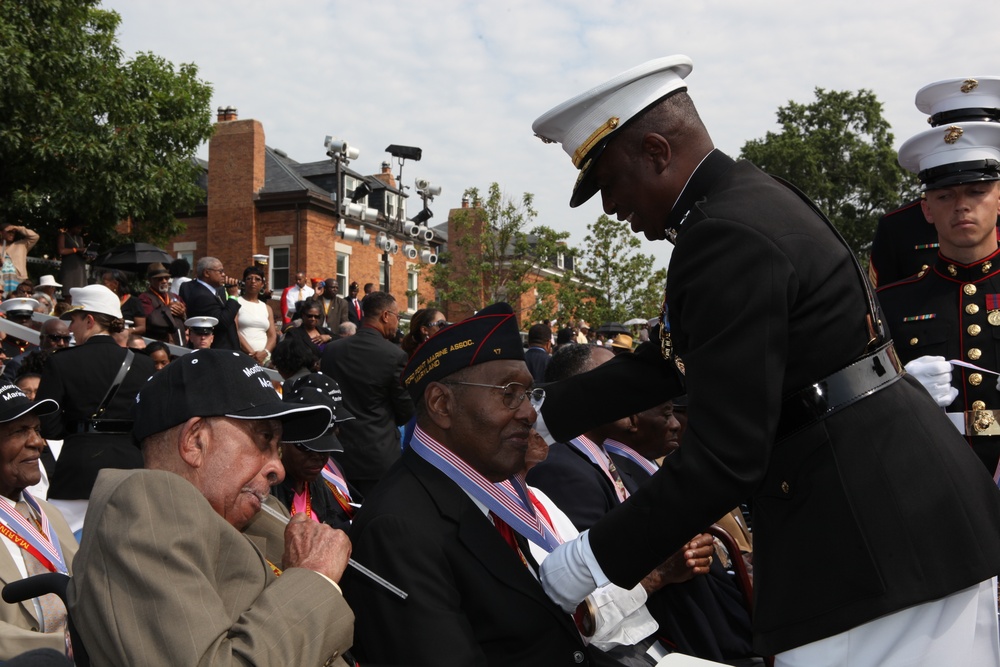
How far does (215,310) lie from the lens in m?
11.4

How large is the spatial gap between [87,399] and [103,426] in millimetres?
218

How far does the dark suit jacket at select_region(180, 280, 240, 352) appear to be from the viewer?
450 inches

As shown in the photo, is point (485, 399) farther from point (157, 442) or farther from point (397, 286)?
point (397, 286)

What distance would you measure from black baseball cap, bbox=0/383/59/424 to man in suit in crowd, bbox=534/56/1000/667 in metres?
3.48

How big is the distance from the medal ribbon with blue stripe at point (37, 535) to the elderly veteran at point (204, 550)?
1.83m

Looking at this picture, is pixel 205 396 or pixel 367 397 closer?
pixel 205 396

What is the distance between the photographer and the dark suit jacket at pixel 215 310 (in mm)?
11422

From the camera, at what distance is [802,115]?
148 ft

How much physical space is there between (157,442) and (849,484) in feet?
6.27

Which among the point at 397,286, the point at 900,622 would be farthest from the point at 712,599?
the point at 397,286

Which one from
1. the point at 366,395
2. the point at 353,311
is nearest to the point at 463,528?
the point at 366,395

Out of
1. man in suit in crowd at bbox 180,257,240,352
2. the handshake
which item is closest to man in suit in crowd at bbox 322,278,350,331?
man in suit in crowd at bbox 180,257,240,352

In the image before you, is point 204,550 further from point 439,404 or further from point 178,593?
point 439,404

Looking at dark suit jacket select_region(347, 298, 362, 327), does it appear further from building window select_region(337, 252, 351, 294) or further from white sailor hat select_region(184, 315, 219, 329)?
building window select_region(337, 252, 351, 294)
